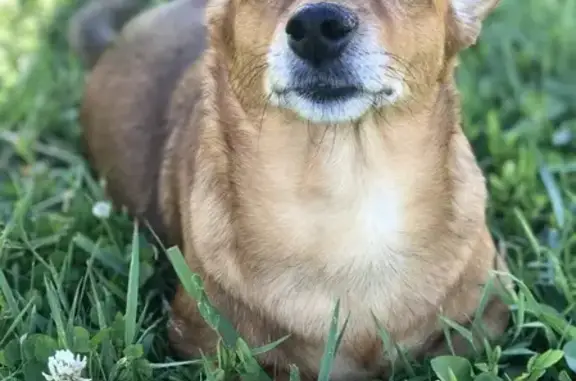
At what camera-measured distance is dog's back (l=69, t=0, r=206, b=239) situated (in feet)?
11.0

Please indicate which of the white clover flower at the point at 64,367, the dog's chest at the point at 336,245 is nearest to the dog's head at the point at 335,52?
the dog's chest at the point at 336,245

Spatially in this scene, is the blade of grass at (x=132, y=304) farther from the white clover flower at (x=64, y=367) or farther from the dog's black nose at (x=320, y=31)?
the dog's black nose at (x=320, y=31)

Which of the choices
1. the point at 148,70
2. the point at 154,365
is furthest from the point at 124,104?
the point at 154,365

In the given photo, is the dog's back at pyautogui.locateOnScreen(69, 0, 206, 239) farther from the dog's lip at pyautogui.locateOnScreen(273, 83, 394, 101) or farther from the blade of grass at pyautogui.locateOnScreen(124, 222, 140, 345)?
the dog's lip at pyautogui.locateOnScreen(273, 83, 394, 101)

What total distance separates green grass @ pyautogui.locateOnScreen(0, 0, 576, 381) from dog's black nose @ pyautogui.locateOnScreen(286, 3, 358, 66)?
65 cm

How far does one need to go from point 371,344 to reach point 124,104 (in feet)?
4.70

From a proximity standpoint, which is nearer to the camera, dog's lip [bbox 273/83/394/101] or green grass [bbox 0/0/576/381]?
dog's lip [bbox 273/83/394/101]

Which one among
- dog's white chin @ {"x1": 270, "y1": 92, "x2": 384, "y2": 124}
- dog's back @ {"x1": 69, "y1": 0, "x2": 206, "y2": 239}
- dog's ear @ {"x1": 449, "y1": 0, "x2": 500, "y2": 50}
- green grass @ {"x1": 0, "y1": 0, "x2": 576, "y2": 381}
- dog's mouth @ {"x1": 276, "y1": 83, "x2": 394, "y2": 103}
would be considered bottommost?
green grass @ {"x1": 0, "y1": 0, "x2": 576, "y2": 381}

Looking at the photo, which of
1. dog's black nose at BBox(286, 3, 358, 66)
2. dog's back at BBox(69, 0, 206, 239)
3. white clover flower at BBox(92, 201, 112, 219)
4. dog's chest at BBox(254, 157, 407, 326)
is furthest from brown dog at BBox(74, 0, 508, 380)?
dog's back at BBox(69, 0, 206, 239)

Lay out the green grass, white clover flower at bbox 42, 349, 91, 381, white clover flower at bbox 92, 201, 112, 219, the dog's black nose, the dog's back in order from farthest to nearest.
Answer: the dog's back, white clover flower at bbox 92, 201, 112, 219, the green grass, white clover flower at bbox 42, 349, 91, 381, the dog's black nose

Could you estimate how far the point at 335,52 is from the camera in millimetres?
2238

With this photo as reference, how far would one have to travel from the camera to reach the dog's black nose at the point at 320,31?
217 cm

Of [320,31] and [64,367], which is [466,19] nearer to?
[320,31]

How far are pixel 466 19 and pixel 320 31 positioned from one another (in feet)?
2.16
